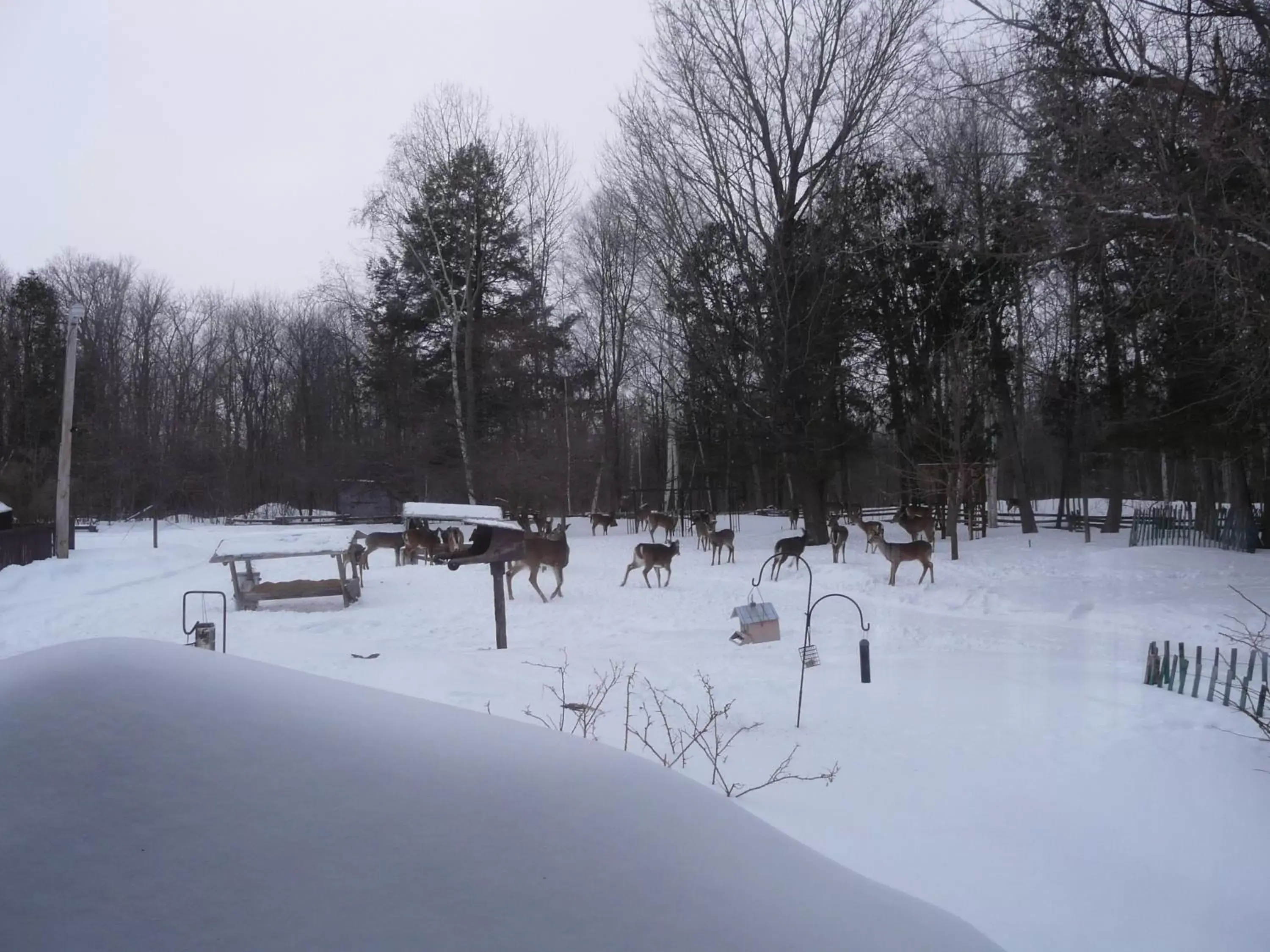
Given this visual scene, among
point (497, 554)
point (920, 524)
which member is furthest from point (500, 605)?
point (920, 524)

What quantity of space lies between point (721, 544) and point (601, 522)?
9637mm

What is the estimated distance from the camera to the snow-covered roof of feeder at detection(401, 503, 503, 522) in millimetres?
22141

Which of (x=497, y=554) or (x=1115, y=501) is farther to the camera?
(x=1115, y=501)

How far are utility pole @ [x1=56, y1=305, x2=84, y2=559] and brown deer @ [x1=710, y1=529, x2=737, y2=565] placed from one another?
11.6 meters

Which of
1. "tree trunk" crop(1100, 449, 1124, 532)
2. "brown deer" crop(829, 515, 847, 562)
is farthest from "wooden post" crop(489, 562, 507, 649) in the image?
"tree trunk" crop(1100, 449, 1124, 532)

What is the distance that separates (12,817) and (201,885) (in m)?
0.37

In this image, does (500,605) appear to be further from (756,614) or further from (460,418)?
(460,418)

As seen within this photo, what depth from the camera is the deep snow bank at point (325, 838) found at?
5.53 feet

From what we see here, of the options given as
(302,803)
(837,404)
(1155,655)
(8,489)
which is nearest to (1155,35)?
(1155,655)

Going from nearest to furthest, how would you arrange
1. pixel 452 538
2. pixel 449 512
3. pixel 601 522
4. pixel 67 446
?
1. pixel 67 446
2. pixel 452 538
3. pixel 449 512
4. pixel 601 522

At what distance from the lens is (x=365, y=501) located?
1191 inches

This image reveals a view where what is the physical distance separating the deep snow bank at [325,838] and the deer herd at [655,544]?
21.3 ft

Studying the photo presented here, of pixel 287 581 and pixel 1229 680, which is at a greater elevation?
pixel 287 581

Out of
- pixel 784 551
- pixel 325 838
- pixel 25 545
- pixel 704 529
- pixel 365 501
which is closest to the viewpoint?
pixel 325 838
